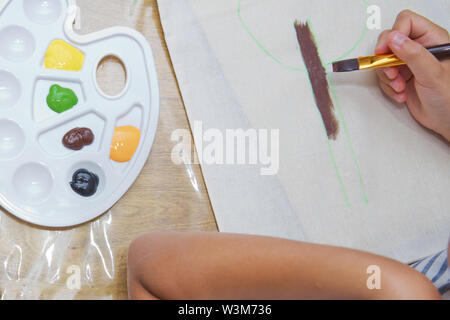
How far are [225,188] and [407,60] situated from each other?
0.97ft

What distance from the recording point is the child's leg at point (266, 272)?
383mm

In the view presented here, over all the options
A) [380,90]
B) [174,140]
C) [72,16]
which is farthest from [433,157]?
[72,16]

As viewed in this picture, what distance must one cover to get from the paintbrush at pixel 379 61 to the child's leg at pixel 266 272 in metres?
0.27

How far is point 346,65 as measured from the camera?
0.53 meters

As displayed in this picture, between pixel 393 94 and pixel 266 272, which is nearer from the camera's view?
pixel 266 272

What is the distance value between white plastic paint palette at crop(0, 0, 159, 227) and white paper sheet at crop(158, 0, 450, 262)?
73 millimetres

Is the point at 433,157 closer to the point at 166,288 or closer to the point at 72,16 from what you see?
the point at 166,288

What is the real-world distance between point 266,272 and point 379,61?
1.09 ft

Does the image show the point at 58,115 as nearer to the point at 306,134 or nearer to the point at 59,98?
the point at 59,98

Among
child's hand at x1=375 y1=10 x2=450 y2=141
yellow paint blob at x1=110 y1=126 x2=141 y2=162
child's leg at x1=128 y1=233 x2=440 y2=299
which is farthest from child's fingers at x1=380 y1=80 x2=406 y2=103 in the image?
yellow paint blob at x1=110 y1=126 x2=141 y2=162

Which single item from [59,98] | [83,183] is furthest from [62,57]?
[83,183]

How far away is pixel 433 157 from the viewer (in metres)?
0.56

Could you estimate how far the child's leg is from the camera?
0.38 metres
